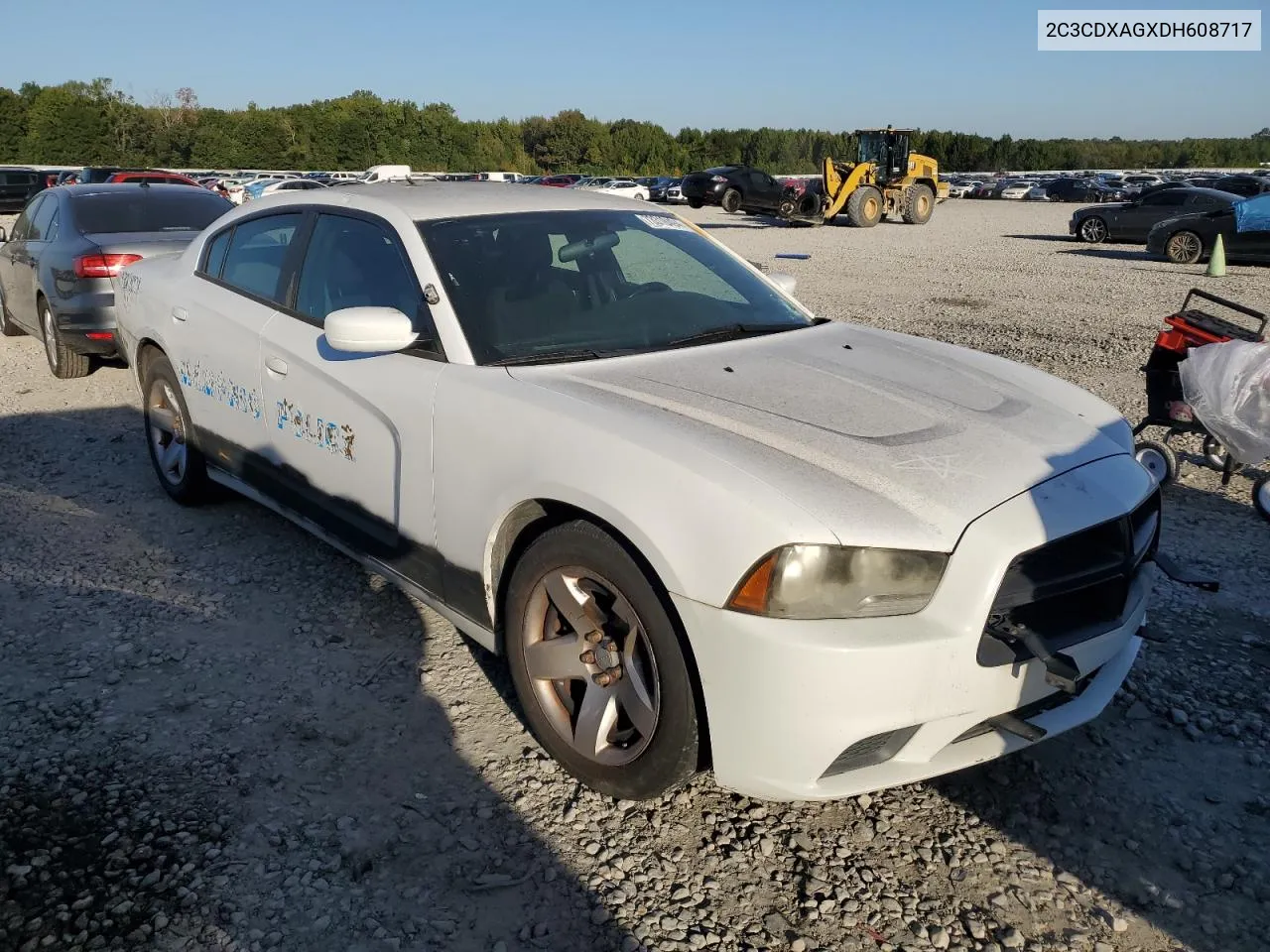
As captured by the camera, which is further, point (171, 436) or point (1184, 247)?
point (1184, 247)

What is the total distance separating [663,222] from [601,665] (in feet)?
7.17

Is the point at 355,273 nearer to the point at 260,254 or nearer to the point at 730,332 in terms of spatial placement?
the point at 260,254

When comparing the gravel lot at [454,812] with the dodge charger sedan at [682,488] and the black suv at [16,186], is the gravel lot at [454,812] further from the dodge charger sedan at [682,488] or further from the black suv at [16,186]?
the black suv at [16,186]

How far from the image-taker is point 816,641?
88.3 inches

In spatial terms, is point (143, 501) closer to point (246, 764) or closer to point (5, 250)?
point (246, 764)

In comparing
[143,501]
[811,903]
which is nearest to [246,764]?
→ [811,903]

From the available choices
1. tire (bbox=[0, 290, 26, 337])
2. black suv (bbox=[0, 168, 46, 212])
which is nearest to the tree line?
black suv (bbox=[0, 168, 46, 212])

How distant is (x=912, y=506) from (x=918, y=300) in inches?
442

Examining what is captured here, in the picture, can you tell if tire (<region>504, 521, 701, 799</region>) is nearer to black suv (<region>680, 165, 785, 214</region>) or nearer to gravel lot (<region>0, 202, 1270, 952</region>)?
gravel lot (<region>0, 202, 1270, 952</region>)

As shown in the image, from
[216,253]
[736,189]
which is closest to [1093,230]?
[736,189]

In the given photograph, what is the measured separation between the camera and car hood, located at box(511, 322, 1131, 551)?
2.39 m

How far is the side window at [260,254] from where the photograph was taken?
13.6ft

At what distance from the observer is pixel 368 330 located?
3121mm

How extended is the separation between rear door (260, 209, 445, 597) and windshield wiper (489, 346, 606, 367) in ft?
0.71
